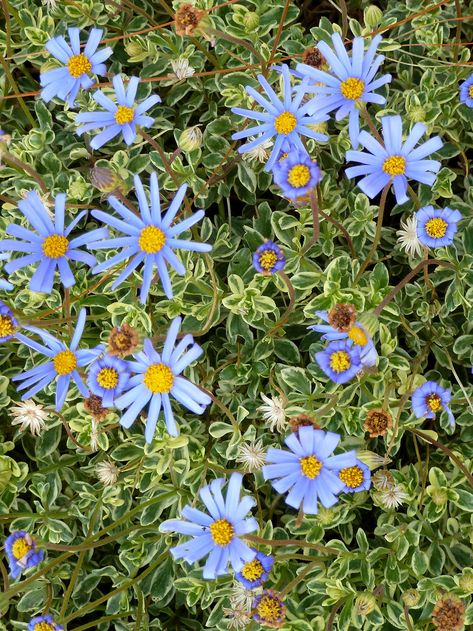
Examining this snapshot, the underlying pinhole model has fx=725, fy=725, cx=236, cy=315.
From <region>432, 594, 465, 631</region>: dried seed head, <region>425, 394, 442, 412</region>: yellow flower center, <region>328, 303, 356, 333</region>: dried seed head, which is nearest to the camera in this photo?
<region>328, 303, 356, 333</region>: dried seed head

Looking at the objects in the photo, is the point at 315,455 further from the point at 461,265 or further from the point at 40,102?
the point at 40,102

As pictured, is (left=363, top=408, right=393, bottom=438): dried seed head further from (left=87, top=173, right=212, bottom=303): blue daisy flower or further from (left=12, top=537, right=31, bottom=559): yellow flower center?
(left=12, top=537, right=31, bottom=559): yellow flower center

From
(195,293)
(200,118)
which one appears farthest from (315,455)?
(200,118)

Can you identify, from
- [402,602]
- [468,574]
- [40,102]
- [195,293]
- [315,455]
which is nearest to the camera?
[315,455]

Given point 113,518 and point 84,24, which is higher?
point 84,24

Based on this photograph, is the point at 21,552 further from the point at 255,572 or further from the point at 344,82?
the point at 344,82

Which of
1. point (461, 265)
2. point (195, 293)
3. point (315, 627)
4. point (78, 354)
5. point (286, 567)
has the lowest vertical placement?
point (315, 627)

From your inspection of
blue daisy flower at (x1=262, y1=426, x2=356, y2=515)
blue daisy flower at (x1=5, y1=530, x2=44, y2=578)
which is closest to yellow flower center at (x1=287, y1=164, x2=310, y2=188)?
blue daisy flower at (x1=262, y1=426, x2=356, y2=515)
